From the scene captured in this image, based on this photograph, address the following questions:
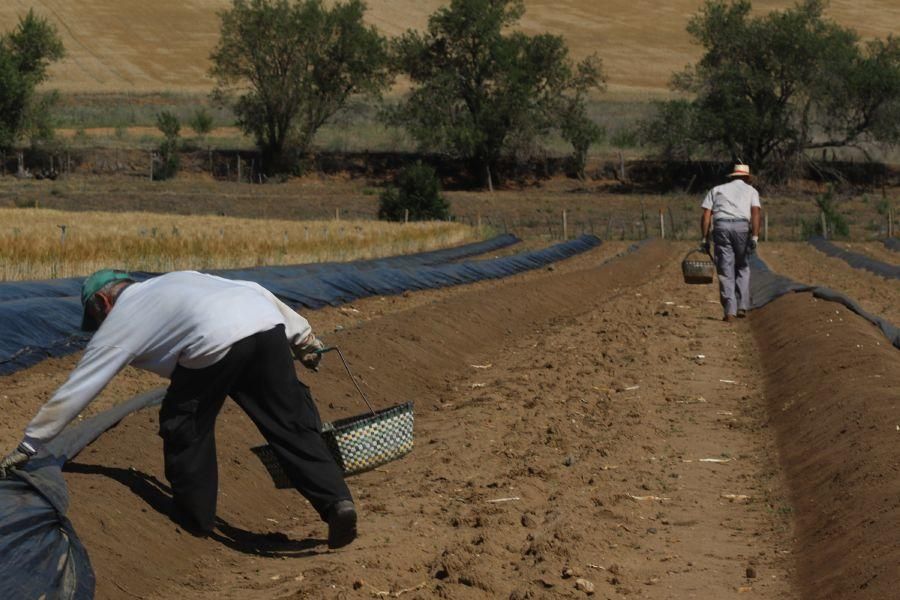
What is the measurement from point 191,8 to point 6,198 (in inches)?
2021

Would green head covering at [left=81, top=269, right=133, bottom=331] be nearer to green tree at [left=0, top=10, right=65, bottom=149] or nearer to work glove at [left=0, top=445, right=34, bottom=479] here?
work glove at [left=0, top=445, right=34, bottom=479]

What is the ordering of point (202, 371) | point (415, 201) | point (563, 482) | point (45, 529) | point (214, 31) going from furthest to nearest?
point (214, 31) → point (415, 201) → point (563, 482) → point (202, 371) → point (45, 529)

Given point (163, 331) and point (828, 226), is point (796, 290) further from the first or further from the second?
point (828, 226)

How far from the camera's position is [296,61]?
68500 millimetres

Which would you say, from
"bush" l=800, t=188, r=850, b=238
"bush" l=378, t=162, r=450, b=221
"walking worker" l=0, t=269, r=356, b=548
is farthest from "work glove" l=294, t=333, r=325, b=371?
"bush" l=378, t=162, r=450, b=221

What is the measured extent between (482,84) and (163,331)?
62203 millimetres

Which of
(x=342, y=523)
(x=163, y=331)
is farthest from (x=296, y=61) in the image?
(x=163, y=331)

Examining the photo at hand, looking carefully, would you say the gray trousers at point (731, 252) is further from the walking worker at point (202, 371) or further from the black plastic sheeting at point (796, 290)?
the walking worker at point (202, 371)

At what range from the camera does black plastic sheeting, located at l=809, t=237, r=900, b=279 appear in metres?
23.6

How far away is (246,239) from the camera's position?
2641 centimetres

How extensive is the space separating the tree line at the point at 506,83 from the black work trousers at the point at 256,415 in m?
53.2

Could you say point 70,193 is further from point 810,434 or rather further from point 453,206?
point 810,434

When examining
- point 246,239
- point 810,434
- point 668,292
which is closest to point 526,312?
point 668,292

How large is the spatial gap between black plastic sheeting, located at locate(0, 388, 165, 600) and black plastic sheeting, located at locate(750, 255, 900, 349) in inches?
342
